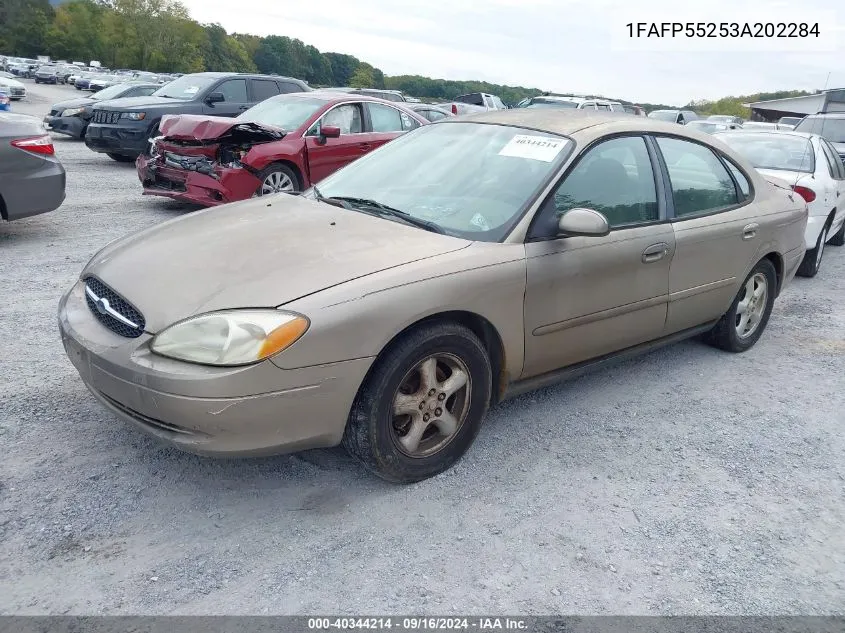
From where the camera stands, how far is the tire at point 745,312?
15.5 feet

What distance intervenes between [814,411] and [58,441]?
4010 mm

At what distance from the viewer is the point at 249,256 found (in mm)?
2957

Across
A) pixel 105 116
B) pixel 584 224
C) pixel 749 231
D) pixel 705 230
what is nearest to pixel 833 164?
pixel 749 231

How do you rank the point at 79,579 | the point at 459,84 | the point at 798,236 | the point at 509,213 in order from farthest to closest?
the point at 459,84, the point at 798,236, the point at 509,213, the point at 79,579

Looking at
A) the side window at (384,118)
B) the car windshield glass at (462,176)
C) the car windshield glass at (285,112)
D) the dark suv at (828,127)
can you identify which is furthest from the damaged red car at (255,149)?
the dark suv at (828,127)

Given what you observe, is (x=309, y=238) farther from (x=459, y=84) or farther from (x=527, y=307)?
(x=459, y=84)

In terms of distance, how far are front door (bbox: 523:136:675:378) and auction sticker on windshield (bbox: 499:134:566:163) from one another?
5.8 inches

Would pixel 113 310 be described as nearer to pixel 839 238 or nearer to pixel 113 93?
pixel 839 238

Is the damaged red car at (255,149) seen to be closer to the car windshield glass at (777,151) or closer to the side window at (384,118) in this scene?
the side window at (384,118)

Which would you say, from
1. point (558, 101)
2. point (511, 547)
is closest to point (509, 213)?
point (511, 547)

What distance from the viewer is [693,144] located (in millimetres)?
4418

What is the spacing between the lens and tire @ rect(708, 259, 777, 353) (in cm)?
474

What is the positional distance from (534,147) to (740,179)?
→ 5.96 ft

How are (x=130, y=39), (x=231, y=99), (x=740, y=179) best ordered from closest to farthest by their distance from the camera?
(x=740, y=179) → (x=231, y=99) → (x=130, y=39)
